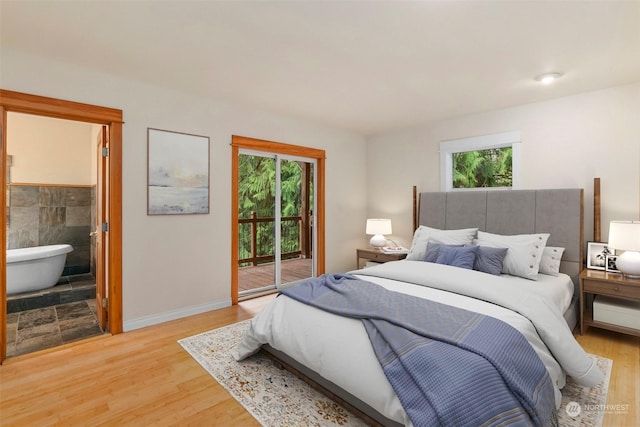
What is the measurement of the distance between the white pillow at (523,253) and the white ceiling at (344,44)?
5.02 ft

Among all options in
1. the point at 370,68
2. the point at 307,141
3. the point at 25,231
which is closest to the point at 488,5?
the point at 370,68

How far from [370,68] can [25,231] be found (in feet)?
17.3

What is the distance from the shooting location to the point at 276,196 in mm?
4469

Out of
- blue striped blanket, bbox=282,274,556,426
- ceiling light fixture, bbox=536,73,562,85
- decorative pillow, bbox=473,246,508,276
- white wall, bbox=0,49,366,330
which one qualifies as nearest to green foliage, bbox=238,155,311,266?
white wall, bbox=0,49,366,330

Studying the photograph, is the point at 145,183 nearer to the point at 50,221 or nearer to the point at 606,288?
the point at 50,221

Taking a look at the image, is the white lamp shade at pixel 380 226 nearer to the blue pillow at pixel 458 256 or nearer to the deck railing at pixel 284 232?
the deck railing at pixel 284 232

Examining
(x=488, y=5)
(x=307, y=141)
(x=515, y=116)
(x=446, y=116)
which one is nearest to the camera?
(x=488, y=5)

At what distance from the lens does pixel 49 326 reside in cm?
324

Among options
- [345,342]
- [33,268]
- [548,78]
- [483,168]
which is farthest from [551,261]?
[33,268]

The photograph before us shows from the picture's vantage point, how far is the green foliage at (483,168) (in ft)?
13.1

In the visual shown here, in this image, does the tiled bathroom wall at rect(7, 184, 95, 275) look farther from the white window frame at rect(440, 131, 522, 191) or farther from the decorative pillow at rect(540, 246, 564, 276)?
the decorative pillow at rect(540, 246, 564, 276)

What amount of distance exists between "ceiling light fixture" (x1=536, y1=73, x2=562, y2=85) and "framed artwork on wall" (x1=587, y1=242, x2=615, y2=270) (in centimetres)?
169

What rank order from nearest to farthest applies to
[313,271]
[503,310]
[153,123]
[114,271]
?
1. [503,310]
2. [114,271]
3. [153,123]
4. [313,271]

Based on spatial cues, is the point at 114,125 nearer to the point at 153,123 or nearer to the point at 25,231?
the point at 153,123
